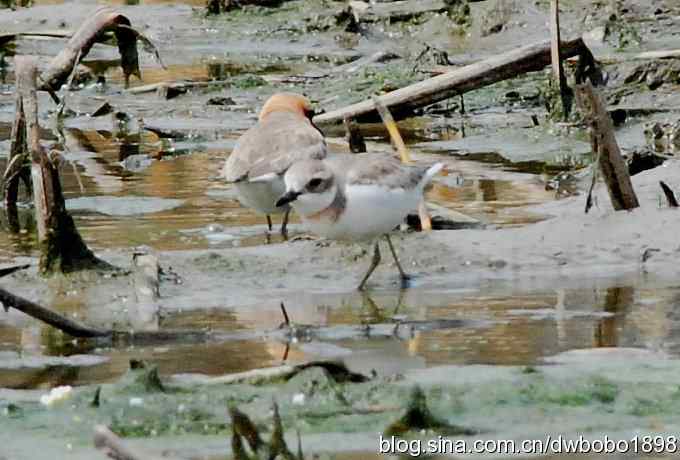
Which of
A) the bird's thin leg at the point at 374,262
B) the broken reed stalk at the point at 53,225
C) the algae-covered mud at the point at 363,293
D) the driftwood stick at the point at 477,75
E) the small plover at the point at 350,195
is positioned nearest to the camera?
the algae-covered mud at the point at 363,293

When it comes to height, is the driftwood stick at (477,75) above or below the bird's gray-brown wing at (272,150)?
below

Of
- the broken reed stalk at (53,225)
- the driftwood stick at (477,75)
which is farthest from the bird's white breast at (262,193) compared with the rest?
the driftwood stick at (477,75)

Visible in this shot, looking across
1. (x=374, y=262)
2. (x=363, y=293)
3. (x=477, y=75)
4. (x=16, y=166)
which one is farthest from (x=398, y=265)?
(x=477, y=75)

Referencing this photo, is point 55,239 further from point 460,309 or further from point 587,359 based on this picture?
point 587,359

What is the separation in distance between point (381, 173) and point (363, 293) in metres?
0.60

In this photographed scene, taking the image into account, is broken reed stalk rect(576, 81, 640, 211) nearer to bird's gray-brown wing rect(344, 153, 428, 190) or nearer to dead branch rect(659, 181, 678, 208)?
dead branch rect(659, 181, 678, 208)

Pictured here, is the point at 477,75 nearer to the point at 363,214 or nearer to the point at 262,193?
the point at 262,193

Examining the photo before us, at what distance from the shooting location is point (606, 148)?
29.2 feet

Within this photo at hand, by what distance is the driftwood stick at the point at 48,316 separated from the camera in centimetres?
660

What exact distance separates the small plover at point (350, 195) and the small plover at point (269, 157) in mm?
705

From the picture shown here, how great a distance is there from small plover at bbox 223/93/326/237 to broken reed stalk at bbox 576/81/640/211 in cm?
139

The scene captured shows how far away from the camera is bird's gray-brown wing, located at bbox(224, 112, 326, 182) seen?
8.98 m

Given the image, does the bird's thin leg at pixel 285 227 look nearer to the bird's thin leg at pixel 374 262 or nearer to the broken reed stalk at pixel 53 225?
the bird's thin leg at pixel 374 262

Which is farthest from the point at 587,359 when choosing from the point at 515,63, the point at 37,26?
the point at 37,26
